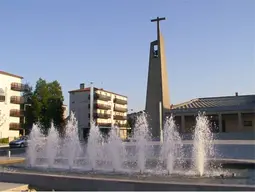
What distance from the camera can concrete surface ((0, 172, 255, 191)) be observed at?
676 centimetres

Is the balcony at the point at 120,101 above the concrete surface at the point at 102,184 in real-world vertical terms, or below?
above

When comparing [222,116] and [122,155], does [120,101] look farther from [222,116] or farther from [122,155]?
[122,155]

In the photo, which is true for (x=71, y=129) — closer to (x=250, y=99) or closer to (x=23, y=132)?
(x=250, y=99)

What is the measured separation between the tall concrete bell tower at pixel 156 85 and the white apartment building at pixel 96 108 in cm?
3239

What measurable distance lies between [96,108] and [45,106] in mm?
22010

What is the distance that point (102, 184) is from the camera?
25.1 feet

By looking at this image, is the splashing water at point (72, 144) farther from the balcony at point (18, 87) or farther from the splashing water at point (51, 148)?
the balcony at point (18, 87)

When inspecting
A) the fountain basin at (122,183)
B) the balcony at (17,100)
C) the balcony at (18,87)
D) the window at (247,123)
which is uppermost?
the balcony at (18,87)

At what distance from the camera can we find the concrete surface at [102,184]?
676 centimetres

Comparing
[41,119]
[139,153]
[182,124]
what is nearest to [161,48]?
[182,124]

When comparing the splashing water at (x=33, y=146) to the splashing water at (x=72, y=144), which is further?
the splashing water at (x=33, y=146)

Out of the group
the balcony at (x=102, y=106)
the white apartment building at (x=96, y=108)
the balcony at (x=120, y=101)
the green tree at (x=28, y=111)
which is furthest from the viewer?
the balcony at (x=120, y=101)

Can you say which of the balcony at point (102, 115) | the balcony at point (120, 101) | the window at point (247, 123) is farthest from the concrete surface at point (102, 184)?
the balcony at point (120, 101)

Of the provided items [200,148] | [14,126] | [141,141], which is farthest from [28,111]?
[200,148]
